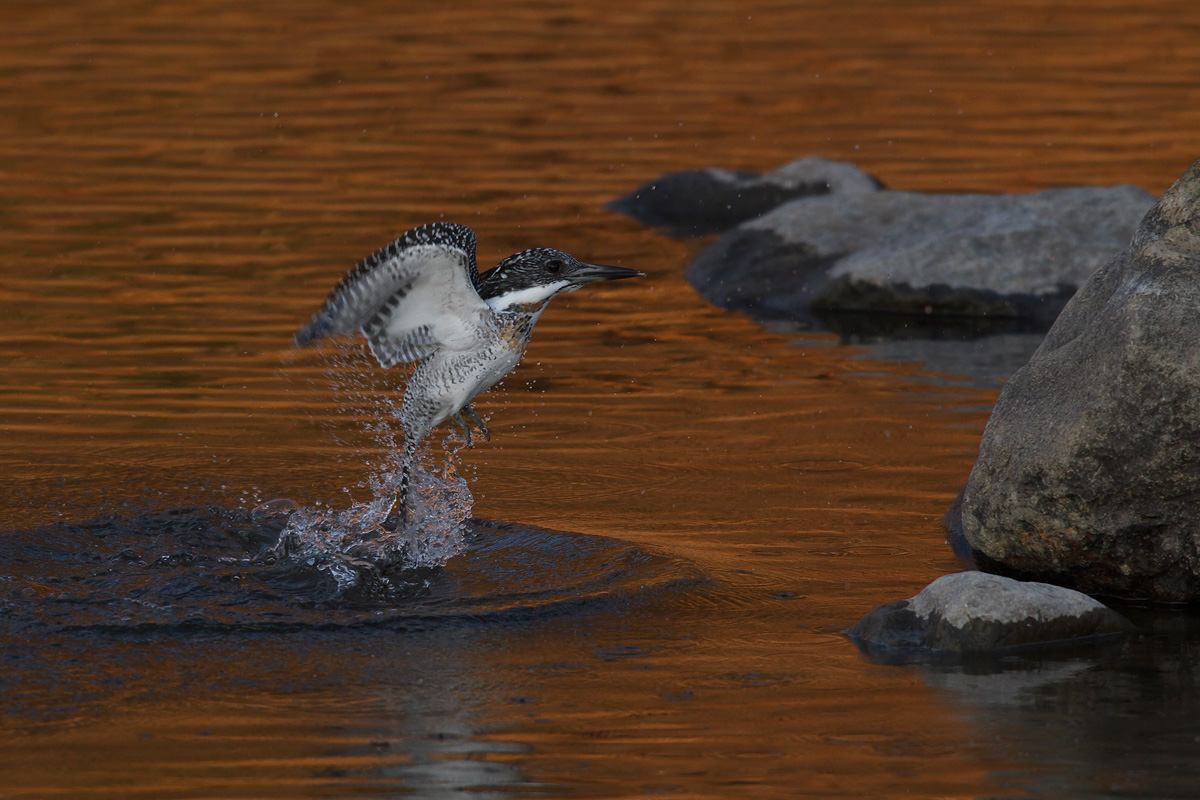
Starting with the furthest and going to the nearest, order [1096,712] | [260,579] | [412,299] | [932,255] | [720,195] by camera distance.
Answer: [720,195] → [932,255] → [412,299] → [260,579] → [1096,712]

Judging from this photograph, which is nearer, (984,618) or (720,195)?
(984,618)

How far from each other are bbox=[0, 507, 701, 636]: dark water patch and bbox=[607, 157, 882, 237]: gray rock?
783 centimetres

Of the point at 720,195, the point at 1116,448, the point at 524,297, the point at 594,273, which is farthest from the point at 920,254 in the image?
the point at 1116,448

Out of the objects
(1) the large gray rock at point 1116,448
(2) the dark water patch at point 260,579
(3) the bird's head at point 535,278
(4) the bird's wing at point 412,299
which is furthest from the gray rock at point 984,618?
(4) the bird's wing at point 412,299

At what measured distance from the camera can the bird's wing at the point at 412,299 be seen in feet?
23.9

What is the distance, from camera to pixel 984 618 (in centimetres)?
644

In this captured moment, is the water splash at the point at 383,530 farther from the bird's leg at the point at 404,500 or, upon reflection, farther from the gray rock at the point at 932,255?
the gray rock at the point at 932,255

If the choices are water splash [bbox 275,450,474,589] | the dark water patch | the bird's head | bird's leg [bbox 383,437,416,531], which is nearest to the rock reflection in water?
the dark water patch

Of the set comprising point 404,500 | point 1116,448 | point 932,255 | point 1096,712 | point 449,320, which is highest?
point 932,255

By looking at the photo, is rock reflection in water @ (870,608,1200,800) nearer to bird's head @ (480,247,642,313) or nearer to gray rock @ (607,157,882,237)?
bird's head @ (480,247,642,313)

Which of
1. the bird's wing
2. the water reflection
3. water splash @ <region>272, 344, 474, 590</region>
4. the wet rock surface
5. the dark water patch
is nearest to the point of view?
the water reflection

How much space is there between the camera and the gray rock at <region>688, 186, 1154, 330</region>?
41.0ft

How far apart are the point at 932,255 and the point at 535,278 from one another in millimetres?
5515

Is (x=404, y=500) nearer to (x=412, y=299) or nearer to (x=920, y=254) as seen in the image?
(x=412, y=299)
